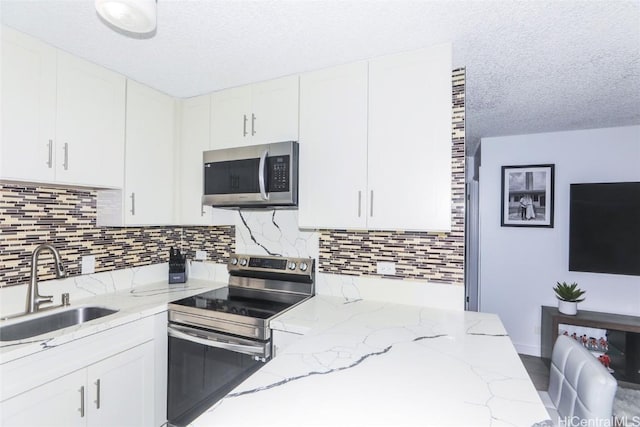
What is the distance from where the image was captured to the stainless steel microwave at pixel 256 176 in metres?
1.84

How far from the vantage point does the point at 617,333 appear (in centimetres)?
289

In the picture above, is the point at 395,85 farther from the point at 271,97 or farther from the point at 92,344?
the point at 92,344

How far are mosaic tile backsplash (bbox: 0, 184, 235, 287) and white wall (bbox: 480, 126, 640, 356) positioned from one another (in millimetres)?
2729

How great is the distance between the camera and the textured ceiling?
1304 millimetres

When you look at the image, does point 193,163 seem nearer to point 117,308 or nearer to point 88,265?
point 88,265

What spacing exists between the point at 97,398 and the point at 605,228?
393 cm

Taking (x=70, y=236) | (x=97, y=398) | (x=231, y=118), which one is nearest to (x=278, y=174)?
(x=231, y=118)

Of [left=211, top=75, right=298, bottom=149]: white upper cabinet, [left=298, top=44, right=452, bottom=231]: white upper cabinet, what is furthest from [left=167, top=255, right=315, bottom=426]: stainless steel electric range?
[left=211, top=75, right=298, bottom=149]: white upper cabinet

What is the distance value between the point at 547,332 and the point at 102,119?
13.1ft

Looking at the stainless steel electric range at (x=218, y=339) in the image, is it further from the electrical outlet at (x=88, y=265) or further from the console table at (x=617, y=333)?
the console table at (x=617, y=333)

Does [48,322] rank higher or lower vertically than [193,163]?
lower

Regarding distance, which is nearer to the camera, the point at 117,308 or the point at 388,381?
the point at 388,381

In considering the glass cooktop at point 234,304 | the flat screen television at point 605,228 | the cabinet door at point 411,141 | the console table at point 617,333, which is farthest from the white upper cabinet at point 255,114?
the console table at point 617,333

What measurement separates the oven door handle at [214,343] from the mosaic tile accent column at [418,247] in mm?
705
